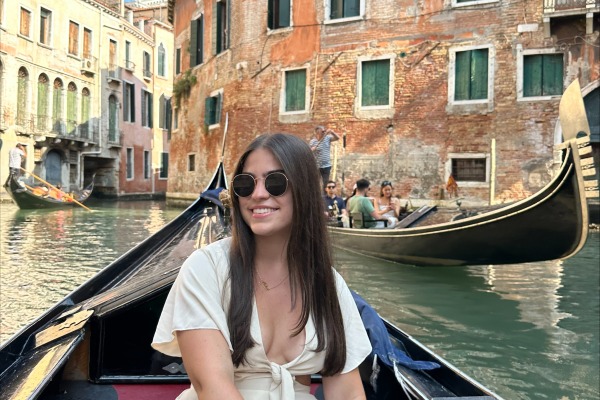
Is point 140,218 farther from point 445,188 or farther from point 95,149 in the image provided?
point 95,149

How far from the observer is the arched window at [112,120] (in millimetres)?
17625

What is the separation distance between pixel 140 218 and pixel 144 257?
25.6 feet

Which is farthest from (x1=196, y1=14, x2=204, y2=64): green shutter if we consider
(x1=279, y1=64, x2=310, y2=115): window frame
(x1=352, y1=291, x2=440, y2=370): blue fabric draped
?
(x1=352, y1=291, x2=440, y2=370): blue fabric draped

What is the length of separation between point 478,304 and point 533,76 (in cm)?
537

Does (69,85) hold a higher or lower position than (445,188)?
higher

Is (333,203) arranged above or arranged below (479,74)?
below

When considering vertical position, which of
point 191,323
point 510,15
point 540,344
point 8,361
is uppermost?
point 510,15

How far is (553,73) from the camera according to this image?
316 inches

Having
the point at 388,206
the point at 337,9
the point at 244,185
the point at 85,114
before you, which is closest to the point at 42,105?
the point at 85,114

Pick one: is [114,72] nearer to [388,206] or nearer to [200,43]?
[200,43]

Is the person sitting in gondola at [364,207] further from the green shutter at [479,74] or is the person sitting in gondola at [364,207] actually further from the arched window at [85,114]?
the arched window at [85,114]

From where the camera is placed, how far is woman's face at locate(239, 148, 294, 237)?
3.12 ft

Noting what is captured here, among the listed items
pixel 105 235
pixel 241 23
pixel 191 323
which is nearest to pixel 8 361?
pixel 191 323

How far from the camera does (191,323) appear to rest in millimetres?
866
